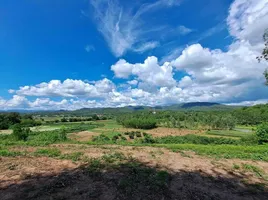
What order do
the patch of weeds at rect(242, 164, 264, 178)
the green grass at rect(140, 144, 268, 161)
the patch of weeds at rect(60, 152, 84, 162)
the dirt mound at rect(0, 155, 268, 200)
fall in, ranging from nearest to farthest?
the dirt mound at rect(0, 155, 268, 200) < the patch of weeds at rect(242, 164, 264, 178) < the patch of weeds at rect(60, 152, 84, 162) < the green grass at rect(140, 144, 268, 161)

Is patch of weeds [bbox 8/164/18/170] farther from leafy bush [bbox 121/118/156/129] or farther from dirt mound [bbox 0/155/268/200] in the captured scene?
leafy bush [bbox 121/118/156/129]

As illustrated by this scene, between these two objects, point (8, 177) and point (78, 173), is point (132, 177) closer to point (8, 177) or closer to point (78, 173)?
point (78, 173)

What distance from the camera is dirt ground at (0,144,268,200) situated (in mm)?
4980

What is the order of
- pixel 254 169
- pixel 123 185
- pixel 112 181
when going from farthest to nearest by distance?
1. pixel 254 169
2. pixel 112 181
3. pixel 123 185

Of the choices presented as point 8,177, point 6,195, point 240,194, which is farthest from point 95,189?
point 240,194

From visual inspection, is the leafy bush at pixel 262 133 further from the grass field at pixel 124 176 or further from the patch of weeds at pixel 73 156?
the patch of weeds at pixel 73 156

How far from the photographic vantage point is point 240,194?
5.47 meters

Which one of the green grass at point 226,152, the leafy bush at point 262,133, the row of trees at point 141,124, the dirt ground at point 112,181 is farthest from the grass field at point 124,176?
the row of trees at point 141,124

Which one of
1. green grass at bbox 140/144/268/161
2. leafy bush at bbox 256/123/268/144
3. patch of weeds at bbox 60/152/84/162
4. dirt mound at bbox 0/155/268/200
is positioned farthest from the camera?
leafy bush at bbox 256/123/268/144

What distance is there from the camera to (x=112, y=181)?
18.9 feet

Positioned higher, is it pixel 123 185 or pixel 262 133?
pixel 123 185

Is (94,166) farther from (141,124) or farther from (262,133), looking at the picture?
(141,124)

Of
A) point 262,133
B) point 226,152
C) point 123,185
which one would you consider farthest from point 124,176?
point 262,133

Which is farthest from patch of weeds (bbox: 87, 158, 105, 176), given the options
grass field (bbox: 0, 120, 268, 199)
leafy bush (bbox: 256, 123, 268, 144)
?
leafy bush (bbox: 256, 123, 268, 144)
